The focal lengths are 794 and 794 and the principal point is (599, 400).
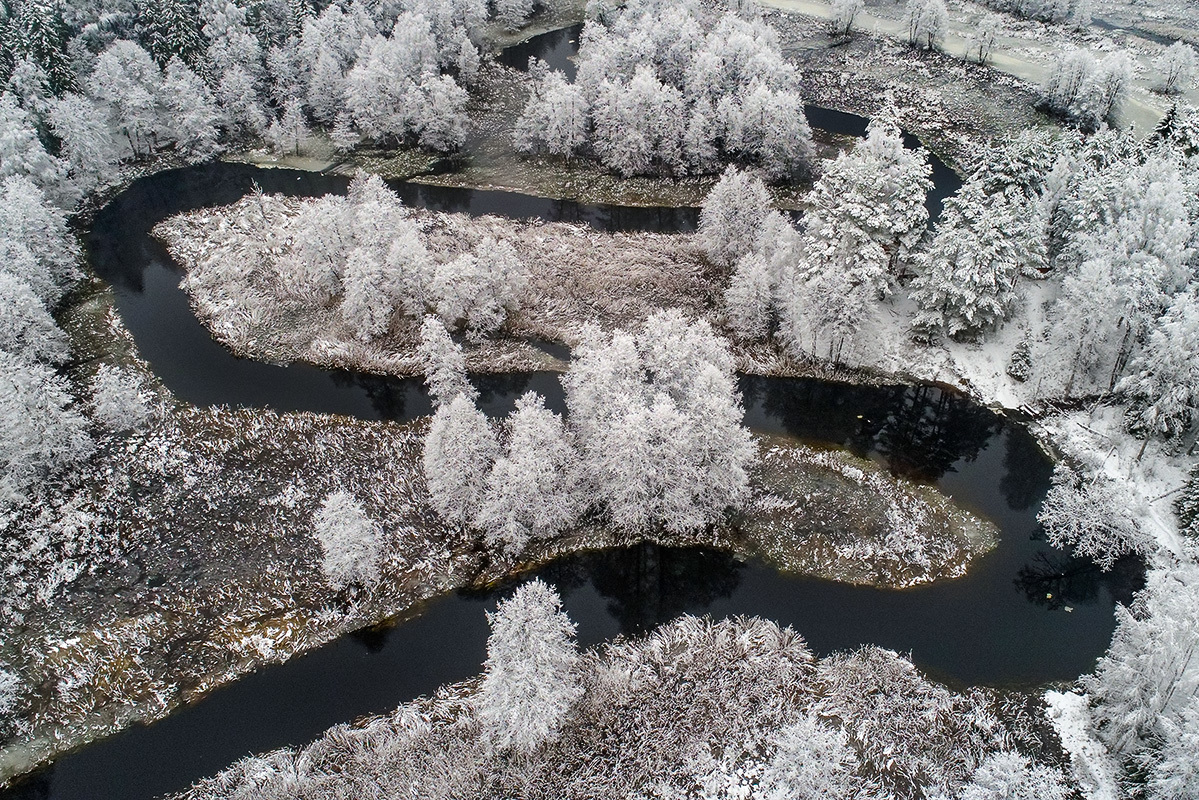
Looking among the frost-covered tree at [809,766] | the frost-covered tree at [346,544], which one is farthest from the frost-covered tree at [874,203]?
the frost-covered tree at [346,544]

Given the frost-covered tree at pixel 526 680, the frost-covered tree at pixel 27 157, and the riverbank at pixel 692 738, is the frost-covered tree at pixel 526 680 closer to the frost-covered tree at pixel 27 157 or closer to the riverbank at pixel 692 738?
the riverbank at pixel 692 738

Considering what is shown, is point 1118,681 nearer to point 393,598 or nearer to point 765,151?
point 393,598

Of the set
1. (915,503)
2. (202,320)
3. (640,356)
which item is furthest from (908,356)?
(202,320)

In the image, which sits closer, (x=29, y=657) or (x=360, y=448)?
(x=29, y=657)

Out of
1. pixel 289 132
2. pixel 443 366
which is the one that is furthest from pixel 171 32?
pixel 443 366

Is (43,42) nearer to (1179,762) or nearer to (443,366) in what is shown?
(443,366)

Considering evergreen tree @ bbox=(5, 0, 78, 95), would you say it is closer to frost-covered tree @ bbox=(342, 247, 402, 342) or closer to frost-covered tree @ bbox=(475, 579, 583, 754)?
frost-covered tree @ bbox=(342, 247, 402, 342)
